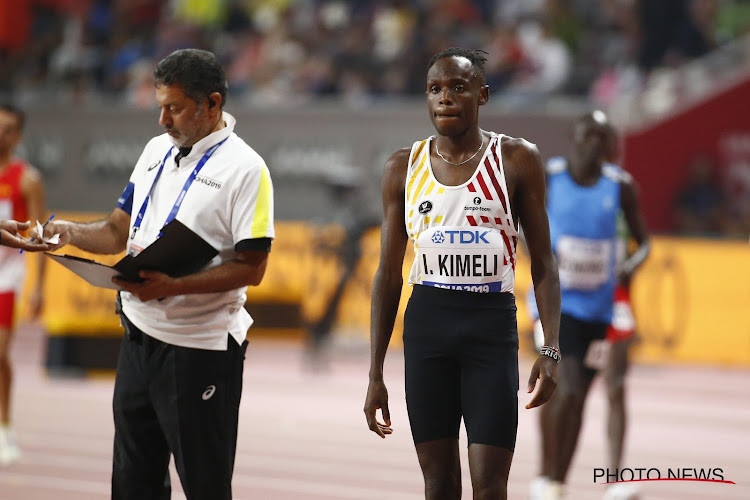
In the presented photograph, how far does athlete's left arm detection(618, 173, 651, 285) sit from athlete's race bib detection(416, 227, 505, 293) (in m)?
3.15

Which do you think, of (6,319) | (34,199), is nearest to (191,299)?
(6,319)

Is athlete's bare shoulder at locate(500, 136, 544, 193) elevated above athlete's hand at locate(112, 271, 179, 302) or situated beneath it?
elevated above

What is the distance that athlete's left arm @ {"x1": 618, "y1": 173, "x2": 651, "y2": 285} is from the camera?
7.47 meters

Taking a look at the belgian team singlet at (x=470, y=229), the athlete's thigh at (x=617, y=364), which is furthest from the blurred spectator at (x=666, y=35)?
the belgian team singlet at (x=470, y=229)

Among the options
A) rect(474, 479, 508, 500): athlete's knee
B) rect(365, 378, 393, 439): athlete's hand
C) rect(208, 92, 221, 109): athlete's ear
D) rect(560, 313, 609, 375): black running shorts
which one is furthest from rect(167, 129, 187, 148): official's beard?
rect(560, 313, 609, 375): black running shorts

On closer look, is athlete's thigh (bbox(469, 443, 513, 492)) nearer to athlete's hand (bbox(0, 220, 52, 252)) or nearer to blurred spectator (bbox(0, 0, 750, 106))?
athlete's hand (bbox(0, 220, 52, 252))

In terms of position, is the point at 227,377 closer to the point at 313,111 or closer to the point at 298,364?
the point at 298,364

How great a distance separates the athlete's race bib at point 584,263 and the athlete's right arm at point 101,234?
3398mm

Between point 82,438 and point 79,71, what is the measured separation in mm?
14108

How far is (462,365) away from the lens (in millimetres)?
4602

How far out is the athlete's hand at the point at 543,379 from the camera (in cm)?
441

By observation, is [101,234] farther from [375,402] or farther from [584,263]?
[584,263]

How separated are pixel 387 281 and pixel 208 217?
0.76m

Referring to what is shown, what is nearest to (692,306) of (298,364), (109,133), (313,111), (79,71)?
(298,364)
